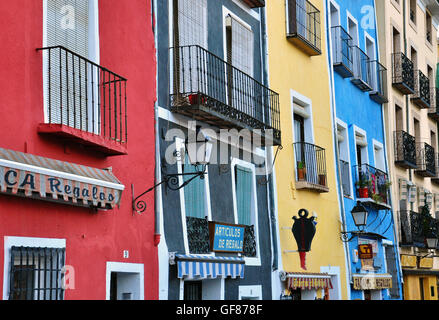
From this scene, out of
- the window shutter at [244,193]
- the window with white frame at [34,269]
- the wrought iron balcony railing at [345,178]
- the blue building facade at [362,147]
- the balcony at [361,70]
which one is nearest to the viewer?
the window with white frame at [34,269]

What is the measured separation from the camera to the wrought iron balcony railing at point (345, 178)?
2080cm

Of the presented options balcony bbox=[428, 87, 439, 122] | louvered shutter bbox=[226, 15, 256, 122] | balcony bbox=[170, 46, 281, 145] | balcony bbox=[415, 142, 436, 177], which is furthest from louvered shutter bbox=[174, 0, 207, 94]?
balcony bbox=[428, 87, 439, 122]

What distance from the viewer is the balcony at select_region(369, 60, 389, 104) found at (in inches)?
942

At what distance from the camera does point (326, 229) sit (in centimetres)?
1900

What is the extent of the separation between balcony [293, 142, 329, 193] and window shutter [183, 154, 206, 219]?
14.1ft

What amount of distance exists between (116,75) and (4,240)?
3.02 m

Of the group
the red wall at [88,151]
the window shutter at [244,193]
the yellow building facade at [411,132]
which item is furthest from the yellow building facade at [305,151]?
the yellow building facade at [411,132]

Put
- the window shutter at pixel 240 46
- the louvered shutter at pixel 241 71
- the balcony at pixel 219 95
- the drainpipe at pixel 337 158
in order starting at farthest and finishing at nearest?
the drainpipe at pixel 337 158 < the window shutter at pixel 240 46 < the louvered shutter at pixel 241 71 < the balcony at pixel 219 95

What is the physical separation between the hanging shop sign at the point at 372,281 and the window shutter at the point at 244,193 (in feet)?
18.4

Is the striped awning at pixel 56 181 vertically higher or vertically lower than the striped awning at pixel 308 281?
higher

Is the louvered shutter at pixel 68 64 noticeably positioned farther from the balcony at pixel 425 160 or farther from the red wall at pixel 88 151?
the balcony at pixel 425 160

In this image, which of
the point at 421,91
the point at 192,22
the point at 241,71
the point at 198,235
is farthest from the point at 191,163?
the point at 421,91

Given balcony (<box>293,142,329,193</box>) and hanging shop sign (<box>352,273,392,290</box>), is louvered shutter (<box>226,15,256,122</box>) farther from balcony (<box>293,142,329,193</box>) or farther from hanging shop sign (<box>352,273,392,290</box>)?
hanging shop sign (<box>352,273,392,290</box>)
